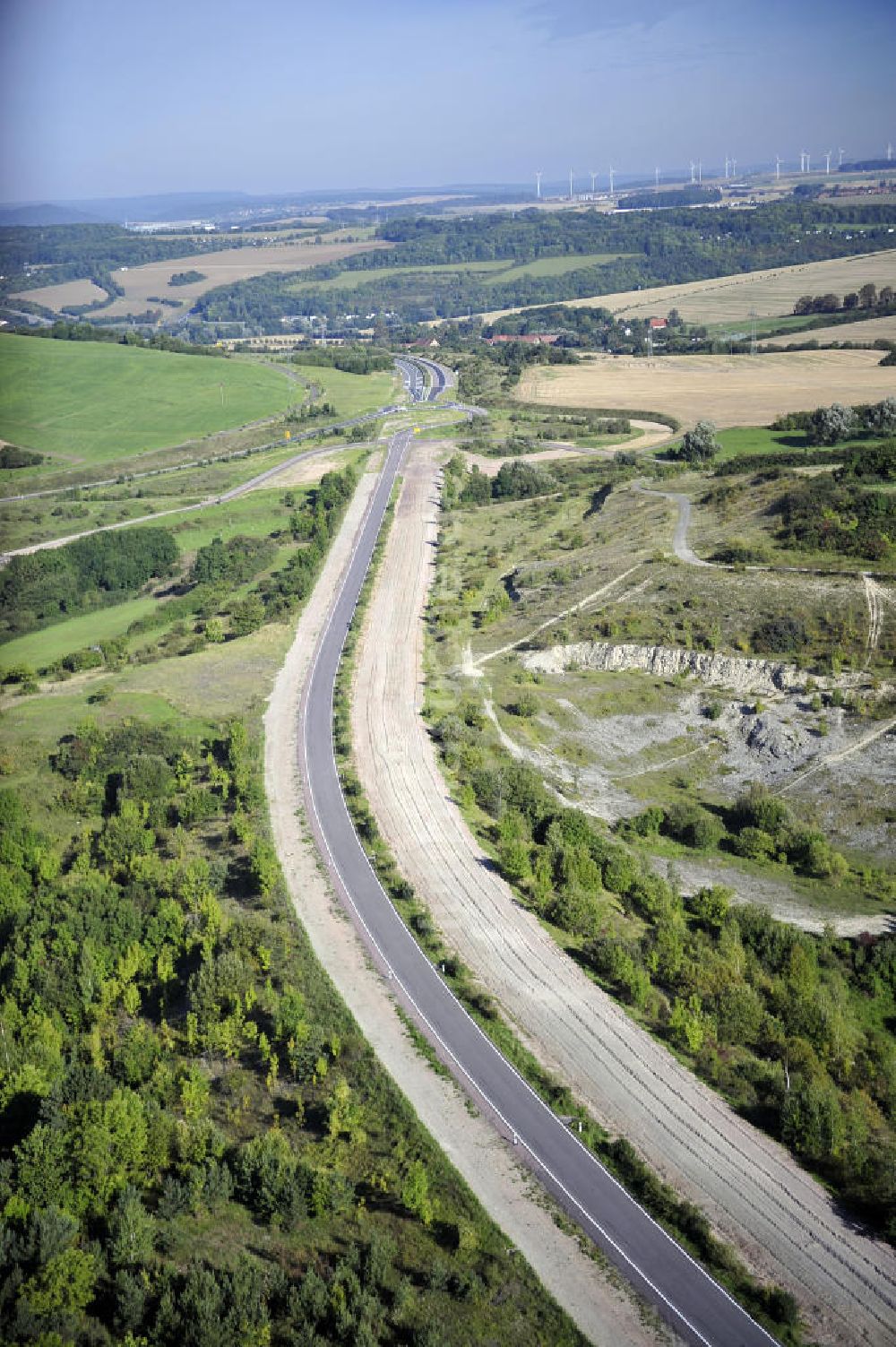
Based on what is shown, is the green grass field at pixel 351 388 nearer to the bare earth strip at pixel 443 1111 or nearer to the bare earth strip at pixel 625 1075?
the bare earth strip at pixel 625 1075

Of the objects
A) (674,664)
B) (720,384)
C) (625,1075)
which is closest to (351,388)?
(720,384)

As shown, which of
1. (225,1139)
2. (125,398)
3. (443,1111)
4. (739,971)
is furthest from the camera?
(125,398)

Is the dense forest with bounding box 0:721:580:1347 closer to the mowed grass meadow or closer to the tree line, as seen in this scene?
the tree line

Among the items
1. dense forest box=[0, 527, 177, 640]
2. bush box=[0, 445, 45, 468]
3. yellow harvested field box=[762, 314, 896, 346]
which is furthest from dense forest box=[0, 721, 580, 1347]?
yellow harvested field box=[762, 314, 896, 346]

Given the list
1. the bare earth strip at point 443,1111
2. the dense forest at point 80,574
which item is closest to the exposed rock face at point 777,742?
the bare earth strip at point 443,1111

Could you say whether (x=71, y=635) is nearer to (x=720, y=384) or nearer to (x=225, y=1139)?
(x=225, y=1139)
